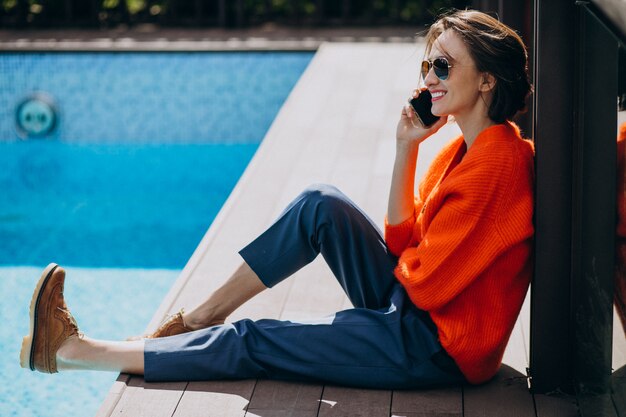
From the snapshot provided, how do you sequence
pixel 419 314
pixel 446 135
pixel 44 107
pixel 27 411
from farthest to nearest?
1. pixel 44 107
2. pixel 446 135
3. pixel 27 411
4. pixel 419 314

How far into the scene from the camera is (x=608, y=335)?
7.55 ft

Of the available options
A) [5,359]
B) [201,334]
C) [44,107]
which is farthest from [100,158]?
[201,334]

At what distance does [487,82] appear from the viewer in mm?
2494

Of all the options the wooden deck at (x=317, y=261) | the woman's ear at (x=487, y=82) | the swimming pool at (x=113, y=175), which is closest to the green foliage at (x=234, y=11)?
the swimming pool at (x=113, y=175)

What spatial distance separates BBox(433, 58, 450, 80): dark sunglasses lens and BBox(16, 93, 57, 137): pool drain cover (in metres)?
5.15

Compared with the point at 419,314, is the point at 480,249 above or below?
above

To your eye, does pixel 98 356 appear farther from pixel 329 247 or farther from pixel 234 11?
pixel 234 11

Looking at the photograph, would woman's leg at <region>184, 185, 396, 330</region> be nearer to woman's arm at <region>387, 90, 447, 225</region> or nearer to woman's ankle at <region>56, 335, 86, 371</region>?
woman's arm at <region>387, 90, 447, 225</region>

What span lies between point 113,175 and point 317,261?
2.81 meters

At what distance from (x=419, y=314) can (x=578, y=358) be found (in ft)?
1.35

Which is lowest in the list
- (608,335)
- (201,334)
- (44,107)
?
(44,107)

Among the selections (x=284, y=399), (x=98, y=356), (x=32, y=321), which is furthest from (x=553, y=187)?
(x=32, y=321)

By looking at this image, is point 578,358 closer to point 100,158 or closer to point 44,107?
point 100,158

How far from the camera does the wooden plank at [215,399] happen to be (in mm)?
2600
